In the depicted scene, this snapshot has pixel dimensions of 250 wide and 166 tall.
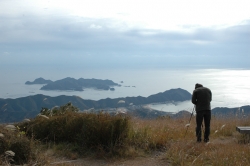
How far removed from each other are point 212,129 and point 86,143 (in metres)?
5.83

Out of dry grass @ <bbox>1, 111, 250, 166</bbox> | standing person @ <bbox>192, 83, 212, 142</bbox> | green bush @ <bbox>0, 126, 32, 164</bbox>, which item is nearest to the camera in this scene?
green bush @ <bbox>0, 126, 32, 164</bbox>

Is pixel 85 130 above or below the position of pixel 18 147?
above

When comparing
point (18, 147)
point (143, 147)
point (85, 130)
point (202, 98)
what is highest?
point (202, 98)

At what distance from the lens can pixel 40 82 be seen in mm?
56406

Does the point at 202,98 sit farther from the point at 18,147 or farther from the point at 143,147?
the point at 18,147

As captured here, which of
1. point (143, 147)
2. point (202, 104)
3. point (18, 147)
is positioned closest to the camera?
point (18, 147)

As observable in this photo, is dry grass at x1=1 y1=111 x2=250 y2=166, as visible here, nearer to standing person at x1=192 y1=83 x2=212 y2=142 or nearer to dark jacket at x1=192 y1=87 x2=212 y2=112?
standing person at x1=192 y1=83 x2=212 y2=142

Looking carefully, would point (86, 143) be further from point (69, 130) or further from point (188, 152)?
point (188, 152)

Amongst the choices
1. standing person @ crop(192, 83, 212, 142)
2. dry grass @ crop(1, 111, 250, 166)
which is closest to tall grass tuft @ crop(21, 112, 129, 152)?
dry grass @ crop(1, 111, 250, 166)

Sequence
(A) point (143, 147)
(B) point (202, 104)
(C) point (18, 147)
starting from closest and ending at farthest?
(C) point (18, 147) < (A) point (143, 147) < (B) point (202, 104)

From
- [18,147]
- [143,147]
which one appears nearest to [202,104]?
[143,147]

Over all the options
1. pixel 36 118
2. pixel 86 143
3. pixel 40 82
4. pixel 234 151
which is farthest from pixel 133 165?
pixel 40 82

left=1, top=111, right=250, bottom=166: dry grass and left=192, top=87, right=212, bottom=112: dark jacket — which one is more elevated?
left=192, top=87, right=212, bottom=112: dark jacket

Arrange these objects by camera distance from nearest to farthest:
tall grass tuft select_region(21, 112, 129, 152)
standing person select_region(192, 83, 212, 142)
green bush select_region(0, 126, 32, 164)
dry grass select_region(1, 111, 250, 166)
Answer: green bush select_region(0, 126, 32, 164), dry grass select_region(1, 111, 250, 166), tall grass tuft select_region(21, 112, 129, 152), standing person select_region(192, 83, 212, 142)
